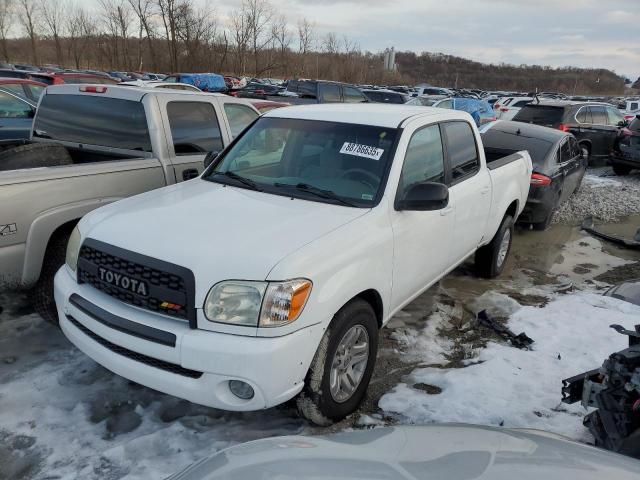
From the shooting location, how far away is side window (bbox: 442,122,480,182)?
4355mm

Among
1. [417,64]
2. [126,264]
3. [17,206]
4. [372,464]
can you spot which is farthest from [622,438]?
[417,64]

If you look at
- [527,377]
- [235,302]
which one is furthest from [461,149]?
[235,302]

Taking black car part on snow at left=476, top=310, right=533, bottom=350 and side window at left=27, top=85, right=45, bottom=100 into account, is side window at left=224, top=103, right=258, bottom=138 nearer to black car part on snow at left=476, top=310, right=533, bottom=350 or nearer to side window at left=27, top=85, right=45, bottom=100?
black car part on snow at left=476, top=310, right=533, bottom=350

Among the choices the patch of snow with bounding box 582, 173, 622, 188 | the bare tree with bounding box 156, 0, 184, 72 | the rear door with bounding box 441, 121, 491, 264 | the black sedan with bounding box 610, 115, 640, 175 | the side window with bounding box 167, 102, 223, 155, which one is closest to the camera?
the rear door with bounding box 441, 121, 491, 264

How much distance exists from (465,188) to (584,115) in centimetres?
1135

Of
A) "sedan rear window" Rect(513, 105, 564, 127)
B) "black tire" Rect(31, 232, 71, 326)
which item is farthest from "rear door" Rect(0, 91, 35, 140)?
"sedan rear window" Rect(513, 105, 564, 127)

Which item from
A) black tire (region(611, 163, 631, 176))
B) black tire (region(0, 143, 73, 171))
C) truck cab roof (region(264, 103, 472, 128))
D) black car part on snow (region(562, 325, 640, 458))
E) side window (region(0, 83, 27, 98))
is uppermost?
truck cab roof (region(264, 103, 472, 128))

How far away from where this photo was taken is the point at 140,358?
2.77 m

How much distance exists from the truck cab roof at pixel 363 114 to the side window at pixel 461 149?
12cm

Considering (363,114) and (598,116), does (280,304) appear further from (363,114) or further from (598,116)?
(598,116)

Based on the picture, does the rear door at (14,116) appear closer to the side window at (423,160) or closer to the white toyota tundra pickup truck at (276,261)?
the white toyota tundra pickup truck at (276,261)

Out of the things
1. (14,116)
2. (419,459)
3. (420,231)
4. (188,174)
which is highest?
(14,116)

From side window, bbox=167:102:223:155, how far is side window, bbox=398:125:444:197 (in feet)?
7.48

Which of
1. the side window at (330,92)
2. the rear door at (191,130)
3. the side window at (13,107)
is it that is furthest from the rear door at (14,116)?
the side window at (330,92)
